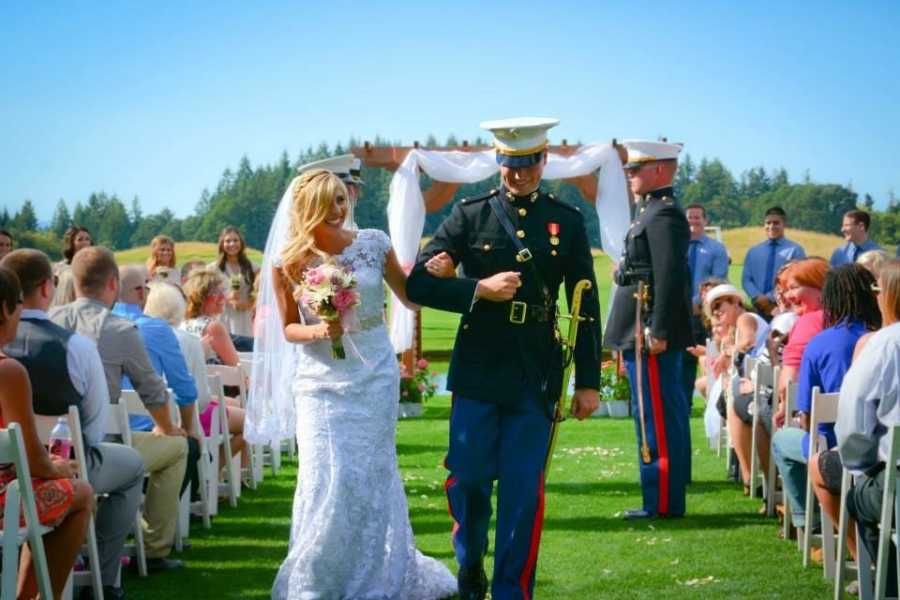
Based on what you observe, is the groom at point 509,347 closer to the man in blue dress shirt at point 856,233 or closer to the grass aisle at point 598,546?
the grass aisle at point 598,546

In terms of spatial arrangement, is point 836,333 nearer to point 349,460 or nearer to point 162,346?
point 349,460

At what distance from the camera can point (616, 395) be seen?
18109 millimetres

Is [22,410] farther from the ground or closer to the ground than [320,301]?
closer to the ground

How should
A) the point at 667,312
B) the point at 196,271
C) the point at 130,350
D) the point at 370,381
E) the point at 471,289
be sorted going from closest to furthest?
the point at 471,289 → the point at 370,381 → the point at 130,350 → the point at 667,312 → the point at 196,271

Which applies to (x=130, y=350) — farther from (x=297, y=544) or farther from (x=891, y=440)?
(x=891, y=440)

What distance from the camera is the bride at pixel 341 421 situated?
6.74 metres

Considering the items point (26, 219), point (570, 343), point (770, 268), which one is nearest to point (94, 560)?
point (570, 343)

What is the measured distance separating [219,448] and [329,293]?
4361 millimetres

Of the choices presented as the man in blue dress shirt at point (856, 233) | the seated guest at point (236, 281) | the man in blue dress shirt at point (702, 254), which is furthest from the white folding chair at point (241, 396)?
the man in blue dress shirt at point (856, 233)

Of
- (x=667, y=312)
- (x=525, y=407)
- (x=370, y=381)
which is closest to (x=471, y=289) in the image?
(x=525, y=407)

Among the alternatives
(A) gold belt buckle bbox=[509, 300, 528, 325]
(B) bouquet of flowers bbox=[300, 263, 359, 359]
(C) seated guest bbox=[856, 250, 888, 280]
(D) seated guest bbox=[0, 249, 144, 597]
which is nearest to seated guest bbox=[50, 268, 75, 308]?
(D) seated guest bbox=[0, 249, 144, 597]

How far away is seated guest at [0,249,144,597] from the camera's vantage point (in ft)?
21.2

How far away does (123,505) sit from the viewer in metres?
7.09

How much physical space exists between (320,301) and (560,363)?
1.12m
